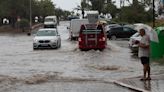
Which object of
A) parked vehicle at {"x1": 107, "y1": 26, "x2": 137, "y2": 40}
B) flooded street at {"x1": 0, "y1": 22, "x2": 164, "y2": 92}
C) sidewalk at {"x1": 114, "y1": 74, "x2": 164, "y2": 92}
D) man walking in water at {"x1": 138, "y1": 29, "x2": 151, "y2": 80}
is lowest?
parked vehicle at {"x1": 107, "y1": 26, "x2": 137, "y2": 40}

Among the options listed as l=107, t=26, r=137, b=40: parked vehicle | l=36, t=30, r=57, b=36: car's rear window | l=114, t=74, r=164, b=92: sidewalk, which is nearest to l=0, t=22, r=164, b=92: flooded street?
l=114, t=74, r=164, b=92: sidewalk

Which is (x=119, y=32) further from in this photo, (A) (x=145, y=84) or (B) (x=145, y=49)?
(A) (x=145, y=84)

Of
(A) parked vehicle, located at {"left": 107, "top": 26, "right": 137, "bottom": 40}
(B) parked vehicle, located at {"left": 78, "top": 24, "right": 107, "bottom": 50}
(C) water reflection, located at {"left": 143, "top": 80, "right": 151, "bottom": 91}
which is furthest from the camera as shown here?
(A) parked vehicle, located at {"left": 107, "top": 26, "right": 137, "bottom": 40}

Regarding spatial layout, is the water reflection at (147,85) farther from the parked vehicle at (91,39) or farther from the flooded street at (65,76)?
the parked vehicle at (91,39)

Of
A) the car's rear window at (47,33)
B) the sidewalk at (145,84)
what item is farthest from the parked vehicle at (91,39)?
the sidewalk at (145,84)

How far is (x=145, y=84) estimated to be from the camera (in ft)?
54.7

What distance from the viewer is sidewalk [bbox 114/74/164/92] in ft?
50.2

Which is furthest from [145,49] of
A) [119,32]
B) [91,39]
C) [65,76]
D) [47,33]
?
[119,32]

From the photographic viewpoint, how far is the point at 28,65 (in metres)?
25.5

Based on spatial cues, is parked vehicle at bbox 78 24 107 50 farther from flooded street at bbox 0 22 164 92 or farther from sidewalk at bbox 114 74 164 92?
sidewalk at bbox 114 74 164 92

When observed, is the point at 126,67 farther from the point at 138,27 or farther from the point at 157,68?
the point at 138,27

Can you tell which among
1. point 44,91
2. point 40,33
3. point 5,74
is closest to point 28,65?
point 5,74

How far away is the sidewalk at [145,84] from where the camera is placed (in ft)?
50.2

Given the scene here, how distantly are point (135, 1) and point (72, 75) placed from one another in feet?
216
